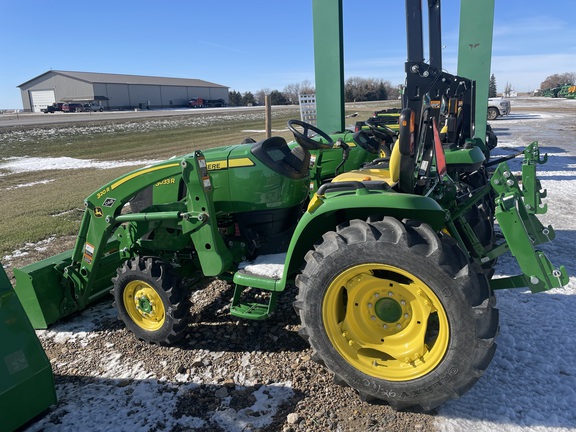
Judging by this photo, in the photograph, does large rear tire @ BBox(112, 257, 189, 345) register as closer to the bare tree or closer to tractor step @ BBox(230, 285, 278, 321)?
tractor step @ BBox(230, 285, 278, 321)

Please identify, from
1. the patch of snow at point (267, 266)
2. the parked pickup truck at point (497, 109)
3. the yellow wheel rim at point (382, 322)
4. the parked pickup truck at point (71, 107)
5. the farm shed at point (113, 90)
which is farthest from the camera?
the farm shed at point (113, 90)

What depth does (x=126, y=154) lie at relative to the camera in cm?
1534

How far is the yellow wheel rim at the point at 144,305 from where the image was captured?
3.40m

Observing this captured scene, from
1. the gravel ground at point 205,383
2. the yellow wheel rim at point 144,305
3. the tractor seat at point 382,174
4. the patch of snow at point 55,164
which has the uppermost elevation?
the tractor seat at point 382,174

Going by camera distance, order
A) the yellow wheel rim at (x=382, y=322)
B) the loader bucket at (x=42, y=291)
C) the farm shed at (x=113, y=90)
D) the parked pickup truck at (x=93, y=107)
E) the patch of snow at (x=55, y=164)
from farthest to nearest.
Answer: the farm shed at (x=113, y=90)
the parked pickup truck at (x=93, y=107)
the patch of snow at (x=55, y=164)
the loader bucket at (x=42, y=291)
the yellow wheel rim at (x=382, y=322)

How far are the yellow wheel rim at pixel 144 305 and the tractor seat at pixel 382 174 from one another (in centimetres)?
163

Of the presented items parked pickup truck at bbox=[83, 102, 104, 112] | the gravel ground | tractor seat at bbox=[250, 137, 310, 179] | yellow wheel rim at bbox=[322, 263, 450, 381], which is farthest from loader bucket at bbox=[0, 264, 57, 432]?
parked pickup truck at bbox=[83, 102, 104, 112]

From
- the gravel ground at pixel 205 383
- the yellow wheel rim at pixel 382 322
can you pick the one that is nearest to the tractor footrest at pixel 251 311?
the gravel ground at pixel 205 383

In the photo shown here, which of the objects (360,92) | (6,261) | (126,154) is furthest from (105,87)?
(6,261)

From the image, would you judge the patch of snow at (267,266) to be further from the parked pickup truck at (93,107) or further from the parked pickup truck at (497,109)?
the parked pickup truck at (93,107)

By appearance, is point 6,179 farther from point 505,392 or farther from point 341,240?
point 505,392

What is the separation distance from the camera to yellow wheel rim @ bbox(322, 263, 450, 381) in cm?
252

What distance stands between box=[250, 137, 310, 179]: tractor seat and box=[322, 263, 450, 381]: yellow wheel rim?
1.17 m

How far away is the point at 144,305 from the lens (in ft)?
11.3
